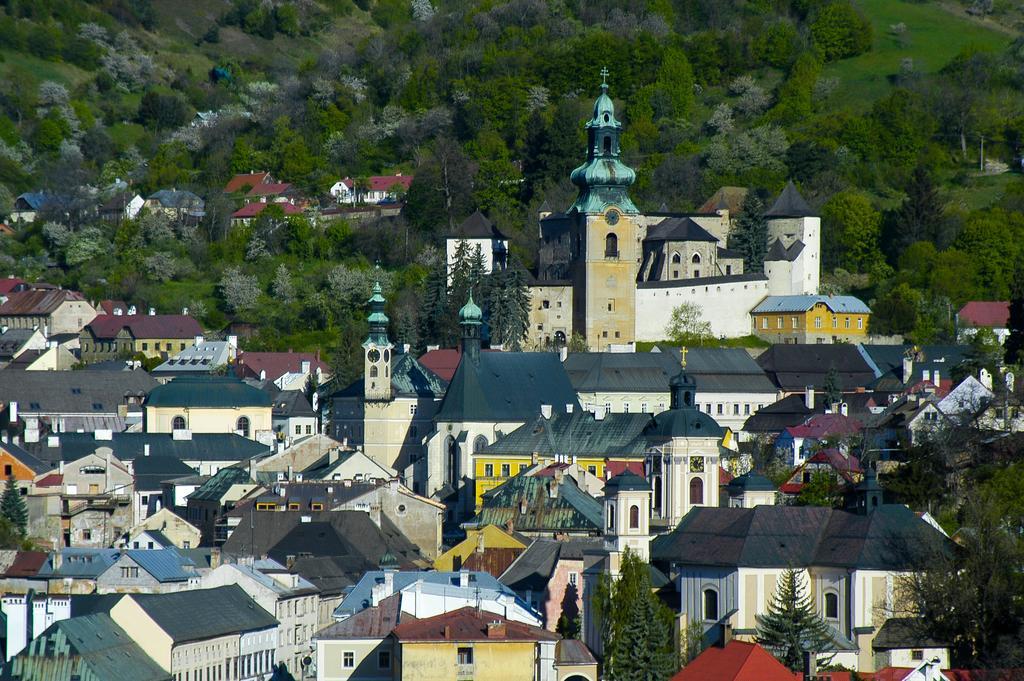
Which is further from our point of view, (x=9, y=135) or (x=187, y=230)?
(x=9, y=135)

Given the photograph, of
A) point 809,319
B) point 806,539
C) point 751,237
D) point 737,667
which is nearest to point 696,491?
point 806,539

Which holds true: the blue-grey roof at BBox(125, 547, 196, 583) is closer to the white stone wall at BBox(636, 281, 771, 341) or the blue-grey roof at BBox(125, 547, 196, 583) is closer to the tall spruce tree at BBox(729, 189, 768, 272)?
the white stone wall at BBox(636, 281, 771, 341)

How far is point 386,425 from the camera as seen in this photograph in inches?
3310

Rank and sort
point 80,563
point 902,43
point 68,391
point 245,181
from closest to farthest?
point 80,563 < point 68,391 < point 245,181 < point 902,43

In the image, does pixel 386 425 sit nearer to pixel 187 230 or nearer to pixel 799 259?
pixel 799 259

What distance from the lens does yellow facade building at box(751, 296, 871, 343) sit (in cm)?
9606

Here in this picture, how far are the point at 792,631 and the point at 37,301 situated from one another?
219 feet

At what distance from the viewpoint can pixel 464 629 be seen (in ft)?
163

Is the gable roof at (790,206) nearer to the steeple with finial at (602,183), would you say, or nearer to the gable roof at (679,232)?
the gable roof at (679,232)

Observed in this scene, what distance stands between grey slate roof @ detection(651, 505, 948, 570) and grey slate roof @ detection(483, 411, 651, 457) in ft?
55.9

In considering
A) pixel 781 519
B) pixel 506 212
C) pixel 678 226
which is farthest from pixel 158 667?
pixel 506 212

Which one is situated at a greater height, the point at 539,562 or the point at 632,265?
the point at 632,265

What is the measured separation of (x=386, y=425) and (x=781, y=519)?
29000 millimetres

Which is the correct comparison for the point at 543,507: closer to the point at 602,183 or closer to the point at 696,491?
the point at 696,491
